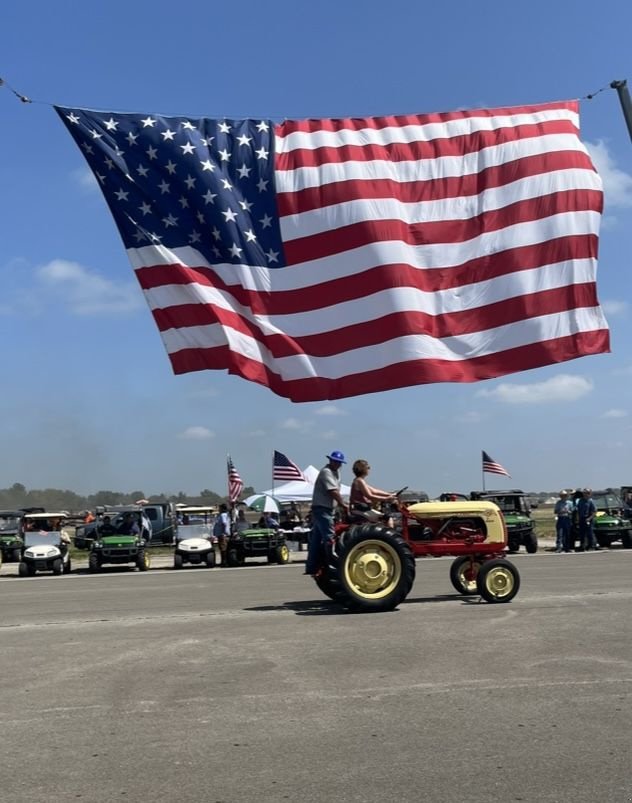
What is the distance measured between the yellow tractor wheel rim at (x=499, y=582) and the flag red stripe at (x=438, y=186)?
4535 millimetres

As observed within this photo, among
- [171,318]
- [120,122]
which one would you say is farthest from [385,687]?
[120,122]

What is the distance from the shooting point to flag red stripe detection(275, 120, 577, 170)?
10062 mm

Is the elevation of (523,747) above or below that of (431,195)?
below

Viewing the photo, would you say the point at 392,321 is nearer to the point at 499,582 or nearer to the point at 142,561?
the point at 499,582

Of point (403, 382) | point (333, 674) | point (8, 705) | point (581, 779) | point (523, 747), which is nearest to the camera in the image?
point (581, 779)

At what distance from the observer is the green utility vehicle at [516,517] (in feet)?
89.9

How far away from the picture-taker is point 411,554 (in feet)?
36.4

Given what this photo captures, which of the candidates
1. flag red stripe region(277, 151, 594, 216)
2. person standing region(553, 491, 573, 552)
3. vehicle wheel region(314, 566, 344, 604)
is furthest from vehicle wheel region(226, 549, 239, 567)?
flag red stripe region(277, 151, 594, 216)

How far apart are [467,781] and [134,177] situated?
7.30 metres

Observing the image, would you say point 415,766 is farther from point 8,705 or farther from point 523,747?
point 8,705

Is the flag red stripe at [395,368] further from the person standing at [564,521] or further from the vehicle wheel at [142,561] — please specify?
the person standing at [564,521]

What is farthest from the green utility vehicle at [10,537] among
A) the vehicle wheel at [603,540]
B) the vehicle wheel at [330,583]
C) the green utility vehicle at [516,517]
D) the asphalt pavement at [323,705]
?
the asphalt pavement at [323,705]

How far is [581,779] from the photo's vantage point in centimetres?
450

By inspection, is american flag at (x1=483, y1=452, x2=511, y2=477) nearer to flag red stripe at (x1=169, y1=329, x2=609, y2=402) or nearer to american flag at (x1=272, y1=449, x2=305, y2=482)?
american flag at (x1=272, y1=449, x2=305, y2=482)
